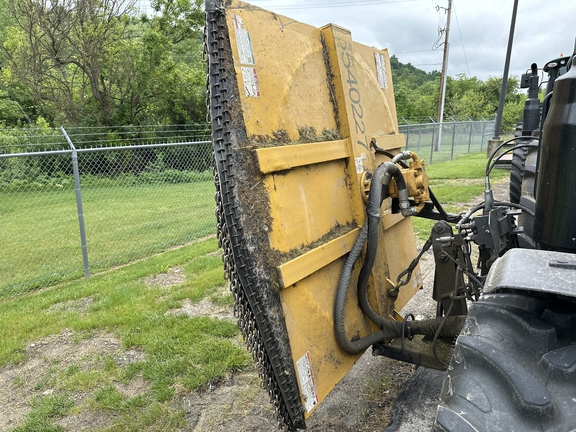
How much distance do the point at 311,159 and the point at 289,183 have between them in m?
0.18

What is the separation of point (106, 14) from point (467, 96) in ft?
105

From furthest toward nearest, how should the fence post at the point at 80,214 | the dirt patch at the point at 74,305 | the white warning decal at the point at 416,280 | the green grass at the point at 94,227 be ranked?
1. the green grass at the point at 94,227
2. the fence post at the point at 80,214
3. the dirt patch at the point at 74,305
4. the white warning decal at the point at 416,280

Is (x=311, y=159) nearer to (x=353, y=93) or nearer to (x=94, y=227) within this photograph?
(x=353, y=93)

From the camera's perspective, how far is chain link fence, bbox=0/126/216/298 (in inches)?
271

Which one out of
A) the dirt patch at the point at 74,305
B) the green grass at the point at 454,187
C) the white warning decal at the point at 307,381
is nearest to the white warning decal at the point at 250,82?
the white warning decal at the point at 307,381

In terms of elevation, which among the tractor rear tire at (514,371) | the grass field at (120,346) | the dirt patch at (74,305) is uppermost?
the tractor rear tire at (514,371)

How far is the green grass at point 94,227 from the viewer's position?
6.50 meters

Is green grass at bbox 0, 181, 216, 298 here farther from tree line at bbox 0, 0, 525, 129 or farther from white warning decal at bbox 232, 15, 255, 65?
tree line at bbox 0, 0, 525, 129

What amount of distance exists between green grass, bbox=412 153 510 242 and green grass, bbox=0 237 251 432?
3874 mm

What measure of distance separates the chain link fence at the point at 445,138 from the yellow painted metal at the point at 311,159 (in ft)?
44.8

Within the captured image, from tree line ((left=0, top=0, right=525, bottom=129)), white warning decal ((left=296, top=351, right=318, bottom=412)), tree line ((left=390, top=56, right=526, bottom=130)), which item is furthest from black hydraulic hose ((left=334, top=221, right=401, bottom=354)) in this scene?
tree line ((left=390, top=56, right=526, bottom=130))

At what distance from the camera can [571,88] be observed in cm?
144

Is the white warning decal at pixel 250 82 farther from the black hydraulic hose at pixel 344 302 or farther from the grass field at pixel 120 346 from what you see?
the grass field at pixel 120 346

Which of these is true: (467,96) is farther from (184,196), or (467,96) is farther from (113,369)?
(113,369)
